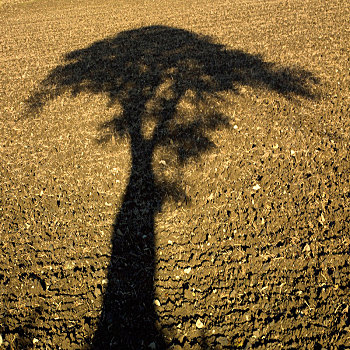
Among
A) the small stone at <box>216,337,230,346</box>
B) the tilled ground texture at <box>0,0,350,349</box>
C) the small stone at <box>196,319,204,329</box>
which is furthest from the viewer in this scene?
the tilled ground texture at <box>0,0,350,349</box>

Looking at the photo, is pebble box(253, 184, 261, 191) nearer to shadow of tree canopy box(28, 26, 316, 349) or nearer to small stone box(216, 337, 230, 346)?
shadow of tree canopy box(28, 26, 316, 349)

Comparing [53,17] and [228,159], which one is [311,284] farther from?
[53,17]

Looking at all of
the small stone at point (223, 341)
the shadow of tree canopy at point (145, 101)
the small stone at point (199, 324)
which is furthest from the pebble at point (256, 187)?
the small stone at point (223, 341)

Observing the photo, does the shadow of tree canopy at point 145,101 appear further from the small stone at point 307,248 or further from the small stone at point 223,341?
the small stone at point 307,248

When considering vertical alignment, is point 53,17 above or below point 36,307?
above

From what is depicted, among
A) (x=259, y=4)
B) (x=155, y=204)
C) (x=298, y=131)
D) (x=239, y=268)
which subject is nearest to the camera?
(x=239, y=268)

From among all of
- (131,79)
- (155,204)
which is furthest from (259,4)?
(155,204)

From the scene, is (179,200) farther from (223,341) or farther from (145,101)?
(145,101)

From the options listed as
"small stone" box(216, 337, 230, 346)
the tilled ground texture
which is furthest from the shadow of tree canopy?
"small stone" box(216, 337, 230, 346)
